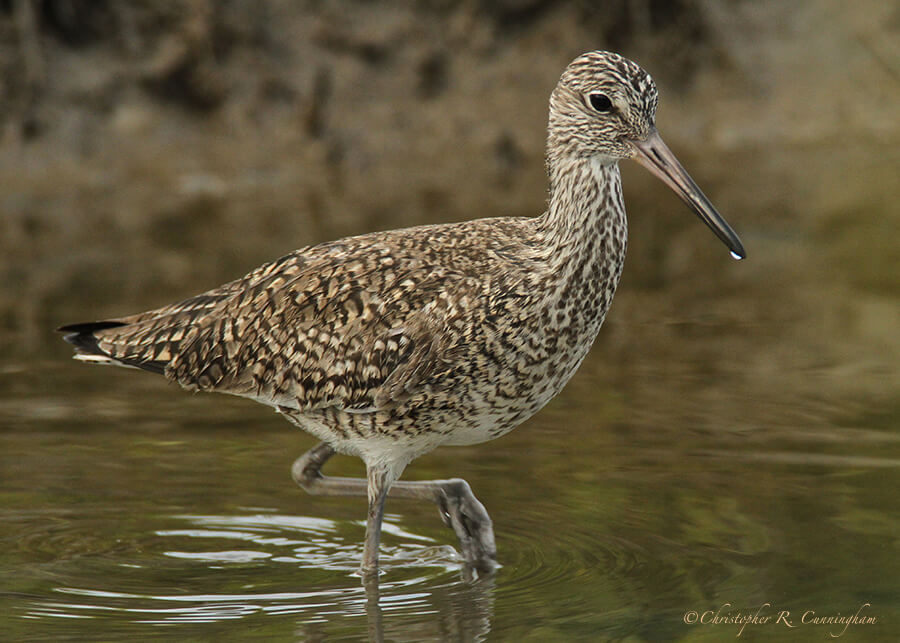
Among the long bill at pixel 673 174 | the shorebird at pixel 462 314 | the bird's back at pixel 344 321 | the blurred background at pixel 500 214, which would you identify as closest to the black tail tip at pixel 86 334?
the bird's back at pixel 344 321

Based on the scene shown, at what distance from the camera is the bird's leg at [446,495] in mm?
7906

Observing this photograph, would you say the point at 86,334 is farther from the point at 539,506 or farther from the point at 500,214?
the point at 500,214

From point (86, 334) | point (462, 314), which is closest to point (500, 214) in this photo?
point (86, 334)

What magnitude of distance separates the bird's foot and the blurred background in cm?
16

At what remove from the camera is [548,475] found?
9047mm

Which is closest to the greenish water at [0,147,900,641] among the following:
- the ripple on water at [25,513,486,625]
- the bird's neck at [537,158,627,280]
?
the ripple on water at [25,513,486,625]

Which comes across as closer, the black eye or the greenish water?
the greenish water

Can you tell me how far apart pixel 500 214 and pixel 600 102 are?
7.53 meters

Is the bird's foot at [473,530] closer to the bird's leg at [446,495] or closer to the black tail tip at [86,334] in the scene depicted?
the bird's leg at [446,495]

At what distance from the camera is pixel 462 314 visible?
761 cm

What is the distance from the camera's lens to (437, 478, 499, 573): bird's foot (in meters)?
7.87

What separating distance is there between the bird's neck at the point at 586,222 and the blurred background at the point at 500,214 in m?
1.44

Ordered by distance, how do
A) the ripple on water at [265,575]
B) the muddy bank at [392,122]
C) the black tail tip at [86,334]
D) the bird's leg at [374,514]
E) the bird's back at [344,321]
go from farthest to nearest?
the muddy bank at [392,122] < the black tail tip at [86,334] < the bird's leg at [374,514] < the bird's back at [344,321] < the ripple on water at [265,575]

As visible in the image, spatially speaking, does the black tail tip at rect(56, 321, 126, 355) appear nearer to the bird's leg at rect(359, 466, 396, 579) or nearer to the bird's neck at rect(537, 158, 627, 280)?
the bird's leg at rect(359, 466, 396, 579)
